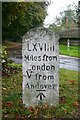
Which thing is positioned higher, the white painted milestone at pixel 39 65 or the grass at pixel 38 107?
the white painted milestone at pixel 39 65

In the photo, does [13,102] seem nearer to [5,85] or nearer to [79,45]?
[5,85]

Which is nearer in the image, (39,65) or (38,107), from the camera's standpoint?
(39,65)

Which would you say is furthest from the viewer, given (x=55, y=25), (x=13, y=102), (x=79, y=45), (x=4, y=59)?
(x=55, y=25)

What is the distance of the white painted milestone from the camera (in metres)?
5.29

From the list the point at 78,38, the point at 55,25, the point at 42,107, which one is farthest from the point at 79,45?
the point at 42,107

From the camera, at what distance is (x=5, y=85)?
7625 mm

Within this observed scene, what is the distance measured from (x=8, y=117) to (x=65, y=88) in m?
2.57

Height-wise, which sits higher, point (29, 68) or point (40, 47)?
point (40, 47)

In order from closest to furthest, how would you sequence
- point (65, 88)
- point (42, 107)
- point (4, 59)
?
point (42, 107)
point (65, 88)
point (4, 59)

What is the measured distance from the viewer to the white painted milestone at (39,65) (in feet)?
17.3

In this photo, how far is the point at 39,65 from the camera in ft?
17.6

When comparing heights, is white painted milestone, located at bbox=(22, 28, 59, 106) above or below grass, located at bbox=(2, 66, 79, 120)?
above

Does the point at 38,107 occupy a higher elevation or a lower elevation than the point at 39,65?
lower

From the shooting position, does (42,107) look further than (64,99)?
No
